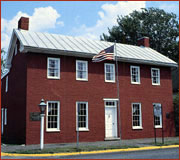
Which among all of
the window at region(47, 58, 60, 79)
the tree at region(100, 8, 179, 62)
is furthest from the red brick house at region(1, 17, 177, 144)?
the tree at region(100, 8, 179, 62)

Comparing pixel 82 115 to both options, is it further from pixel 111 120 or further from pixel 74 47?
pixel 74 47

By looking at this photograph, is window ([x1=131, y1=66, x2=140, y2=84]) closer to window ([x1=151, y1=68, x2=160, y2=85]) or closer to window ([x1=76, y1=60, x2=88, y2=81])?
window ([x1=151, y1=68, x2=160, y2=85])

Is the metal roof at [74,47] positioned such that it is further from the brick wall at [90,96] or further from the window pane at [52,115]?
the window pane at [52,115]

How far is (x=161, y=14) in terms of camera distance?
44.6 metres

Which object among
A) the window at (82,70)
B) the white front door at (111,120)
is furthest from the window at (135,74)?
the window at (82,70)

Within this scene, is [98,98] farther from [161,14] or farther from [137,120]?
[161,14]

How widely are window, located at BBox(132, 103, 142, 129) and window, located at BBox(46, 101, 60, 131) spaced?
6023 millimetres

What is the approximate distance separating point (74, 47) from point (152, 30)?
26.3m

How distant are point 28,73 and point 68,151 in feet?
21.2

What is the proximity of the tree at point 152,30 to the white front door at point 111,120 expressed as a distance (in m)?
24.2

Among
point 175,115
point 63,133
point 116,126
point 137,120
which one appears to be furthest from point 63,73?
point 175,115

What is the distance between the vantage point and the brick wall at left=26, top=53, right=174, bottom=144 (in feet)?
58.9

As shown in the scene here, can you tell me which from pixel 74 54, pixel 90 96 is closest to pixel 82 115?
pixel 90 96

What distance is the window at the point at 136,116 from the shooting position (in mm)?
21047
